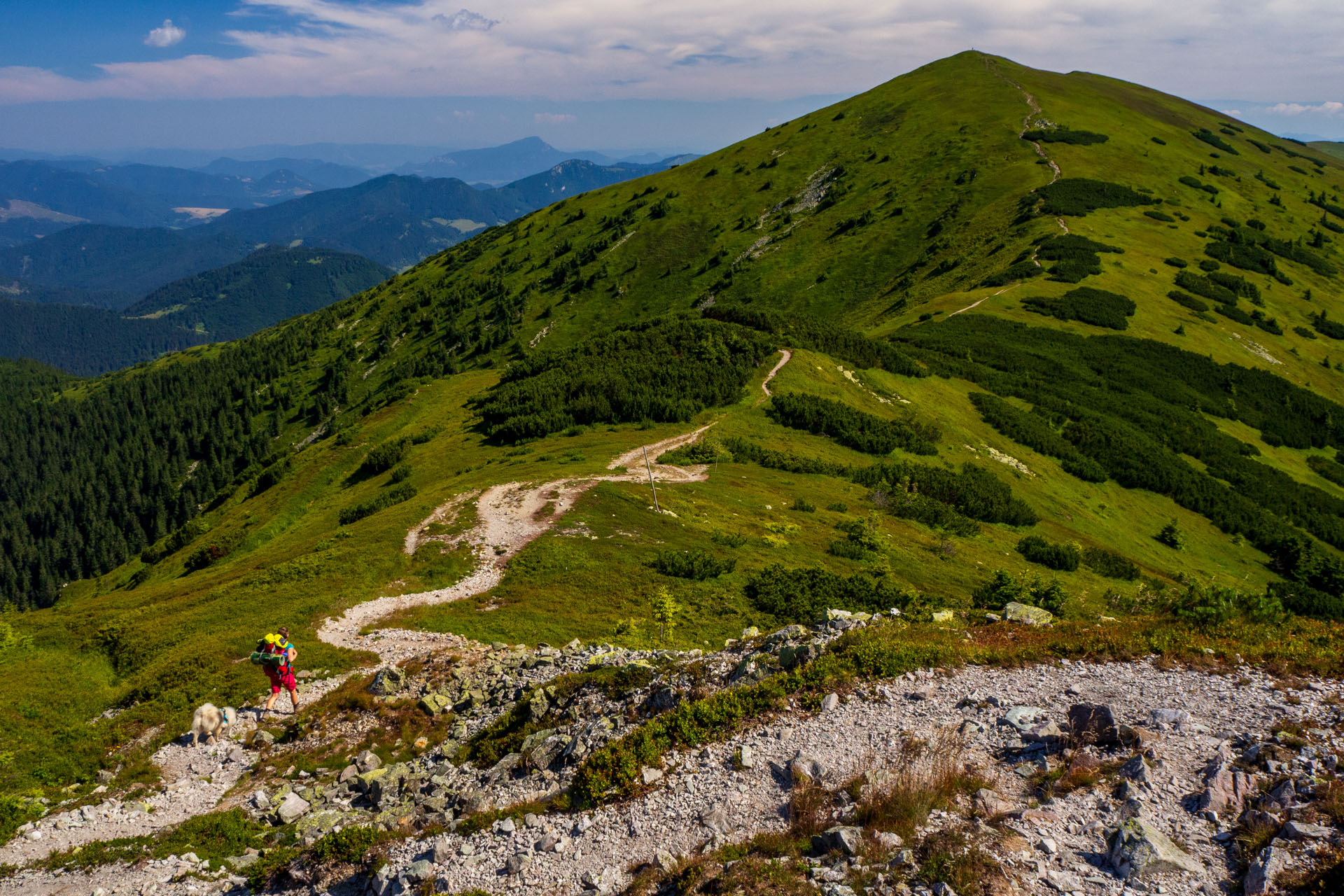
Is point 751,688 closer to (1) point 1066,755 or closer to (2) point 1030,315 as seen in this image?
(1) point 1066,755

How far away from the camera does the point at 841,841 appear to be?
1168 centimetres

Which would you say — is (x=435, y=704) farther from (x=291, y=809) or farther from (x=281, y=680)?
(x=281, y=680)

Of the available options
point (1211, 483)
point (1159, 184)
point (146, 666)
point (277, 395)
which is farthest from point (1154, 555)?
point (277, 395)

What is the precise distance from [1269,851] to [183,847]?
71.6ft

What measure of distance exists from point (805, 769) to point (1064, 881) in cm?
486

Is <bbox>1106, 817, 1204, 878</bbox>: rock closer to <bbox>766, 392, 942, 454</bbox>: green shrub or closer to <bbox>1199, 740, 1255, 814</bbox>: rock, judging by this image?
<bbox>1199, 740, 1255, 814</bbox>: rock

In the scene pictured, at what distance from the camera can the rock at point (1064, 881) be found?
1045 centimetres

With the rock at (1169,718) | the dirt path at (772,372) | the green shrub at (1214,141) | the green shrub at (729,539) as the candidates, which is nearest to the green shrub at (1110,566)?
the green shrub at (729,539)

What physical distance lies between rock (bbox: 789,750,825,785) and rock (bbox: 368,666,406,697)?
14.2 meters

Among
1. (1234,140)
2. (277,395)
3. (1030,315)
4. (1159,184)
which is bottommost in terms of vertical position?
(277,395)

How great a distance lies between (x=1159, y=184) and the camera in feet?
436

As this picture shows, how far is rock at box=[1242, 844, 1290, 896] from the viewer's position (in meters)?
9.84

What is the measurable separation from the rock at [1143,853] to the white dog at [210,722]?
23391 mm

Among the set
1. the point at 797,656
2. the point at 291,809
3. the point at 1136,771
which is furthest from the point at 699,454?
the point at 1136,771
